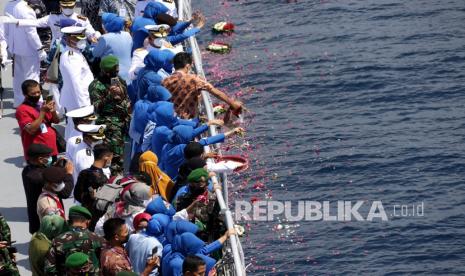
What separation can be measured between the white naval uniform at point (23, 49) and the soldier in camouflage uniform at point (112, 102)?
3.11 metres

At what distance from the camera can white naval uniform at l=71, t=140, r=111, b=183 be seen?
1577 cm

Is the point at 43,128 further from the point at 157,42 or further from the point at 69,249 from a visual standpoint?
the point at 69,249

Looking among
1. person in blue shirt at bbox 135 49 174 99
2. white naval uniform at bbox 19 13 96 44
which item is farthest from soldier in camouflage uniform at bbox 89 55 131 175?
white naval uniform at bbox 19 13 96 44

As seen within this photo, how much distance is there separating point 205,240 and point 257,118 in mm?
16831

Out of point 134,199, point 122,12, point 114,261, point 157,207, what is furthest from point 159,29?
point 114,261

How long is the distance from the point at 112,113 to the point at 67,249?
4.55 metres

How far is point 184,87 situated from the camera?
1705 cm

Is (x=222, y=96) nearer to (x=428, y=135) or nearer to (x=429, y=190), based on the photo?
A: (x=429, y=190)

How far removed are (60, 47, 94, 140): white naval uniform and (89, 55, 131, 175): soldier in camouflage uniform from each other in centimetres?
75

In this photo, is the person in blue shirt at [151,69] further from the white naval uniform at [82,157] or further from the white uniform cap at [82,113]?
the white naval uniform at [82,157]

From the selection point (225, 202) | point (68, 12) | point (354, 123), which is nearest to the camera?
point (225, 202)

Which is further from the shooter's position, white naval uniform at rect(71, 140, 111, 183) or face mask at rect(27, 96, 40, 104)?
face mask at rect(27, 96, 40, 104)

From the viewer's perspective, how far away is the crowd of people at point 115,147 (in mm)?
13297

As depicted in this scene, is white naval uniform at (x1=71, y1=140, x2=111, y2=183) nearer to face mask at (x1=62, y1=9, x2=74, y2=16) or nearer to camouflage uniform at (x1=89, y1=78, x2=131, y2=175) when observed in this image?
camouflage uniform at (x1=89, y1=78, x2=131, y2=175)
